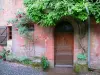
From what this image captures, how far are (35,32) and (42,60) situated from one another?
1624 millimetres

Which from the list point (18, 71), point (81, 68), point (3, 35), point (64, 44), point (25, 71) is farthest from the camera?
point (3, 35)

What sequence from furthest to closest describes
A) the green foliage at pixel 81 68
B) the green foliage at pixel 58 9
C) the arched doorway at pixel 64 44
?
the arched doorway at pixel 64 44
the green foliage at pixel 81 68
the green foliage at pixel 58 9

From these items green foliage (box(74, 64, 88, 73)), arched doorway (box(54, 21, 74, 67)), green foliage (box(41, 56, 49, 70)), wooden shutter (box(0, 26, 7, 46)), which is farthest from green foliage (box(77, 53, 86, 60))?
wooden shutter (box(0, 26, 7, 46))

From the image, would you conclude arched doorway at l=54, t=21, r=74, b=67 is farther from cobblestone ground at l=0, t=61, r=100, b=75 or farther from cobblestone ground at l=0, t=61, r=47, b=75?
cobblestone ground at l=0, t=61, r=47, b=75

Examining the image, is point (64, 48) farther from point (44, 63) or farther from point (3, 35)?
point (3, 35)

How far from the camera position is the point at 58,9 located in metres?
8.20

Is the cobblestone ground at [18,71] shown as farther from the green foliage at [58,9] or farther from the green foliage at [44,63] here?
the green foliage at [58,9]

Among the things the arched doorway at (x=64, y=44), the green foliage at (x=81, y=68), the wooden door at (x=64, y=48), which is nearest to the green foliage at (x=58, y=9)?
the arched doorway at (x=64, y=44)

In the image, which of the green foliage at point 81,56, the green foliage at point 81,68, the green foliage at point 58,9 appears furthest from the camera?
the green foliage at point 81,56

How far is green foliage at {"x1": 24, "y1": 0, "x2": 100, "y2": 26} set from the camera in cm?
797

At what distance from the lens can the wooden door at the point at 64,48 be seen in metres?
10.4

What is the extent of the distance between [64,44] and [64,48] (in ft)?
0.73

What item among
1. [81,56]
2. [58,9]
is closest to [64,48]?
[81,56]

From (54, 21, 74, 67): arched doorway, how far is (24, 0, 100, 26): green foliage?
1666 mm
